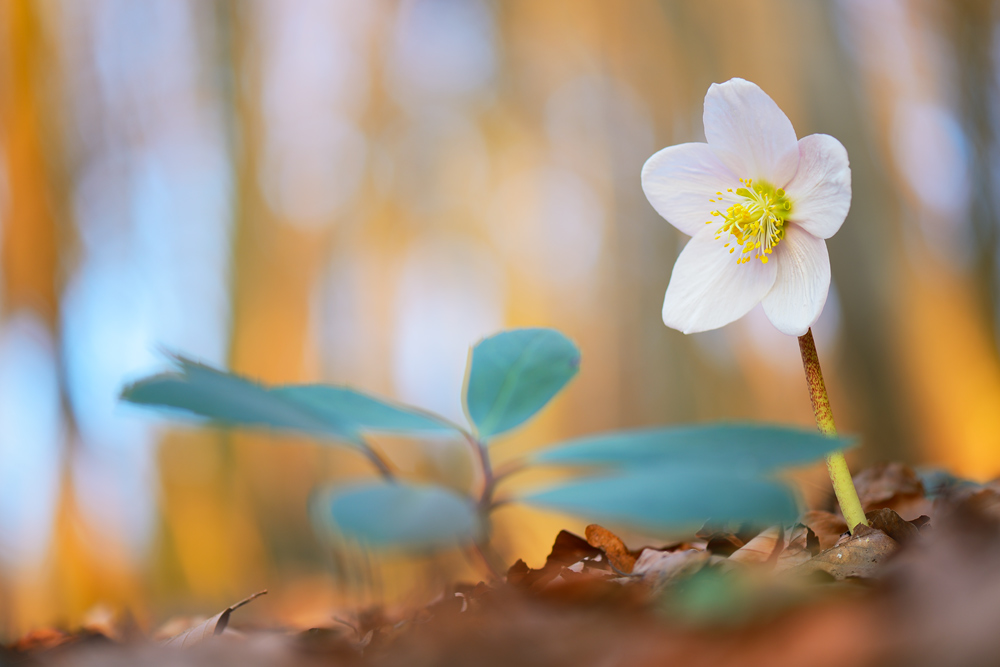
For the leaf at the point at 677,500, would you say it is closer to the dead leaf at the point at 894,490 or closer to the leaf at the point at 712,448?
the leaf at the point at 712,448

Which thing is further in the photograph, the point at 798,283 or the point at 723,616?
the point at 798,283

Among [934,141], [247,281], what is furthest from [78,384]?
[934,141]

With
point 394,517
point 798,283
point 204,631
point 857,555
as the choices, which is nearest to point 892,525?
point 857,555

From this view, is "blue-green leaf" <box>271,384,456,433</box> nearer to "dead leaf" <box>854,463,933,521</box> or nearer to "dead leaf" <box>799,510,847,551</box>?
"dead leaf" <box>799,510,847,551</box>

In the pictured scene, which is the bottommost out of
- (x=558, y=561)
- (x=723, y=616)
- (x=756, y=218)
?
(x=558, y=561)

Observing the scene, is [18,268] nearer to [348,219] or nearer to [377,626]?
[348,219]

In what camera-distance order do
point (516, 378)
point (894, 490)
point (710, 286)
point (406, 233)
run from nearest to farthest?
point (516, 378), point (710, 286), point (894, 490), point (406, 233)

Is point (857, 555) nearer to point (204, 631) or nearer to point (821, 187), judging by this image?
point (821, 187)

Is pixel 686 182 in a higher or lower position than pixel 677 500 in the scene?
higher
